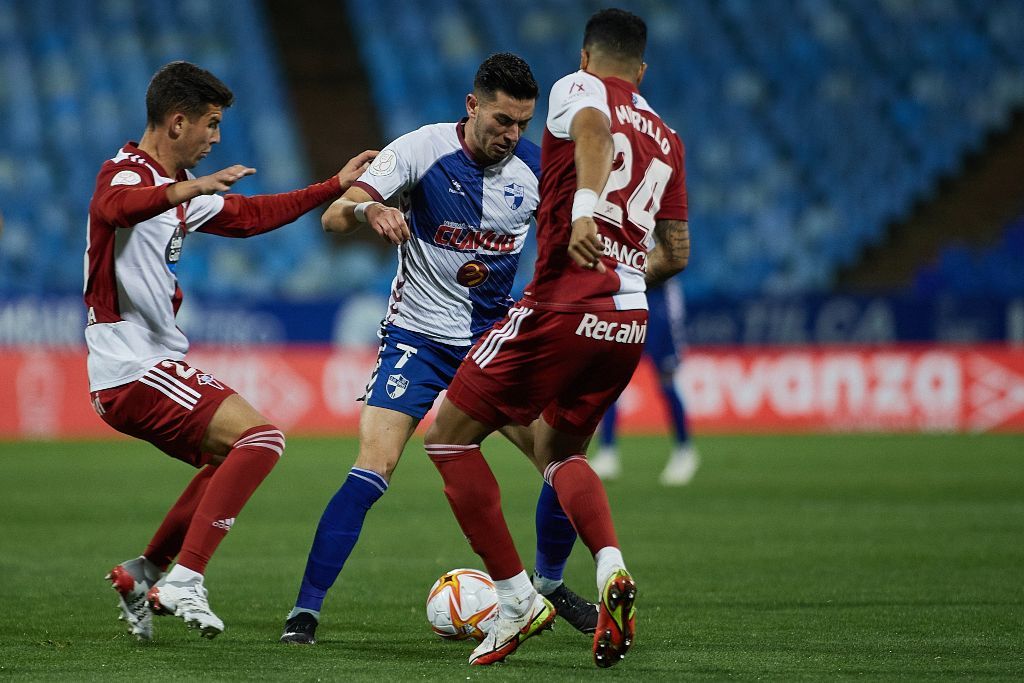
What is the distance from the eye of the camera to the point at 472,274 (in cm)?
564

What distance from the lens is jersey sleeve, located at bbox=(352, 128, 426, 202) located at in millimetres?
5211

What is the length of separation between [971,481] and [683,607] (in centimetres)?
638

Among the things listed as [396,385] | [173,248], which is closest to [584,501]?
[396,385]

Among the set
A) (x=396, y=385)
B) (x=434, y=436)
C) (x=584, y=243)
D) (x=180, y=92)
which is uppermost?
(x=180, y=92)

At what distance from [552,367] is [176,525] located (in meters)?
1.74

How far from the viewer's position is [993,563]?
23.0 feet

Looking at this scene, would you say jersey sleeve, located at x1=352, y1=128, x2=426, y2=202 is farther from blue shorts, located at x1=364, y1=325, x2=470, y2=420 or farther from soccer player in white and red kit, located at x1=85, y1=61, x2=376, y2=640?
blue shorts, located at x1=364, y1=325, x2=470, y2=420

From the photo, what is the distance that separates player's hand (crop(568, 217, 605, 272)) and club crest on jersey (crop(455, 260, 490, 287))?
136 cm

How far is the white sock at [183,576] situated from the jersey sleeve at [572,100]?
6.46ft

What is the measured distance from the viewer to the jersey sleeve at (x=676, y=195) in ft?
15.5

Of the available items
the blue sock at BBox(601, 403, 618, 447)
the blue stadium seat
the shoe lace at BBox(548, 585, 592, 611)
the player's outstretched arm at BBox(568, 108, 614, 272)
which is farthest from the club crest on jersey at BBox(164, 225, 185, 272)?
the blue stadium seat

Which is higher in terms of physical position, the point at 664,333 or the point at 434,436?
the point at 434,436

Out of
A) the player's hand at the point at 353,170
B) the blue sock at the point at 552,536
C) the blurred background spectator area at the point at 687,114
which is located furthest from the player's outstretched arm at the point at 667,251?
the blurred background spectator area at the point at 687,114

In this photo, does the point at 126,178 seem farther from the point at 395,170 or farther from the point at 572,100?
the point at 572,100
